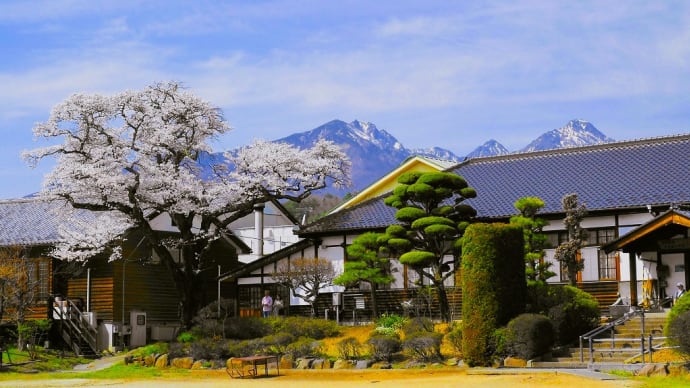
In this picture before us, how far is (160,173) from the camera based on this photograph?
113ft

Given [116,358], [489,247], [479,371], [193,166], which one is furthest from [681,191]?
[116,358]

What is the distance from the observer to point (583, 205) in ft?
98.4

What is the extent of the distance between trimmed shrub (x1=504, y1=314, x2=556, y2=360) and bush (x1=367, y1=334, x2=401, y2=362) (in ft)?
11.1

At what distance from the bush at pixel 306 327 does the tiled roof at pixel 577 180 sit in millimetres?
4946

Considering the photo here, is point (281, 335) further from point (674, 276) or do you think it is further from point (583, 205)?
point (674, 276)

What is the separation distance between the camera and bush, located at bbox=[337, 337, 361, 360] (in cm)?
2688

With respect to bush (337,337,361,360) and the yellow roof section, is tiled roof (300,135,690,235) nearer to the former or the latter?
bush (337,337,361,360)

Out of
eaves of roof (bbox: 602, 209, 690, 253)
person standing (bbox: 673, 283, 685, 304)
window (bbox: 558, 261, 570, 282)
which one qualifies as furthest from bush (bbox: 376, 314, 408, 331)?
person standing (bbox: 673, 283, 685, 304)

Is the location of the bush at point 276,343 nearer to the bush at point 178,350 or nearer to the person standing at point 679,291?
the bush at point 178,350

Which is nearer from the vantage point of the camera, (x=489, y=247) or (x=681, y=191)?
(x=489, y=247)

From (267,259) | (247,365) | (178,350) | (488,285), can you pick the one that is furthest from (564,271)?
(178,350)

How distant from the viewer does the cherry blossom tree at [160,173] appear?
112ft

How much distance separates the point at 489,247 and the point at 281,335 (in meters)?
7.31

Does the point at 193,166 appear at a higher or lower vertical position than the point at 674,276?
higher
